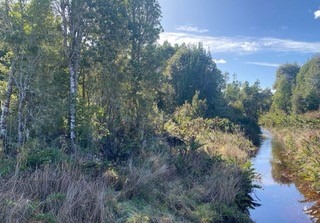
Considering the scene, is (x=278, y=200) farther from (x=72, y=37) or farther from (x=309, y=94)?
(x=309, y=94)

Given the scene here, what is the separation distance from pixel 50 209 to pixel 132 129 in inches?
384

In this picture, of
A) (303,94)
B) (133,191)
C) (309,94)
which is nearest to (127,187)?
(133,191)

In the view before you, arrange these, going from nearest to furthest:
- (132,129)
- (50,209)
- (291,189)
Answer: (50,209)
(291,189)
(132,129)

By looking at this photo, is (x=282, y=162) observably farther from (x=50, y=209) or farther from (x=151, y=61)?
(x=50, y=209)

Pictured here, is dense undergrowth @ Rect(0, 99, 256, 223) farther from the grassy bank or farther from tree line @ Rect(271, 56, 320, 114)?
tree line @ Rect(271, 56, 320, 114)

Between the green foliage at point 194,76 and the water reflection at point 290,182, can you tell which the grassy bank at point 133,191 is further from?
the green foliage at point 194,76

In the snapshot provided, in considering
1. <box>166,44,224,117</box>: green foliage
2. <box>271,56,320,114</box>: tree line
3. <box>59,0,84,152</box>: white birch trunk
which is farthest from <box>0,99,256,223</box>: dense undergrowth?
<box>271,56,320,114</box>: tree line

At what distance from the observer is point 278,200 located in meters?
12.9

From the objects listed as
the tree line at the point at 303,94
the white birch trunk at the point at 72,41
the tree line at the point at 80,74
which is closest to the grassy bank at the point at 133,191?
the tree line at the point at 80,74

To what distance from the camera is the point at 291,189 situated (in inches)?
573

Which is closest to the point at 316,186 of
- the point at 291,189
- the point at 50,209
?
the point at 291,189

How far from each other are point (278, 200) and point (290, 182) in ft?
10.6

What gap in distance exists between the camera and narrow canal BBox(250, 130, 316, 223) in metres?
10.9

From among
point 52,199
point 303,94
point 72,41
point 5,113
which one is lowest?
point 52,199
